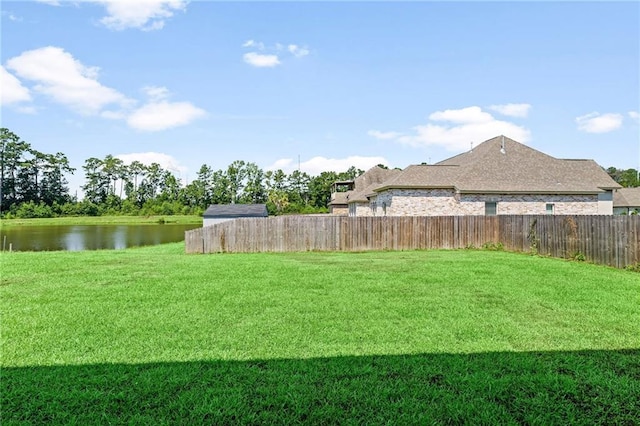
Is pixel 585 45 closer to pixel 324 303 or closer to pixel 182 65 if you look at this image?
pixel 324 303

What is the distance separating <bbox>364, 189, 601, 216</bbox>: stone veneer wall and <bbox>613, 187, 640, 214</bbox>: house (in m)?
18.2

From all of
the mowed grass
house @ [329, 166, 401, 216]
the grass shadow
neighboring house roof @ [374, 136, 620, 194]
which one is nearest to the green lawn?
house @ [329, 166, 401, 216]

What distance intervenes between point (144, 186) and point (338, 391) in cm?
8846

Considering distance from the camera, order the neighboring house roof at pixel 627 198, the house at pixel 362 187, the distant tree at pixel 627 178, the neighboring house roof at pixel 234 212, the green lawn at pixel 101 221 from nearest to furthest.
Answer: the neighboring house roof at pixel 234 212 < the house at pixel 362 187 < the neighboring house roof at pixel 627 198 < the green lawn at pixel 101 221 < the distant tree at pixel 627 178

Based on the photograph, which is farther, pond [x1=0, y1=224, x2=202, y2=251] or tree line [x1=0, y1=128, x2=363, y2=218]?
tree line [x1=0, y1=128, x2=363, y2=218]

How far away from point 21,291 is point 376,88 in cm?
1533

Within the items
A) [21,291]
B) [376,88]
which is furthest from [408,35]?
[21,291]

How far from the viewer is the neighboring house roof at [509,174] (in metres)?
19.0

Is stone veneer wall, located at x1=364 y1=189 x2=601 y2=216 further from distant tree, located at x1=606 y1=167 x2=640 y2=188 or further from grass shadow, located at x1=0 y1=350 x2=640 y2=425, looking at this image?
distant tree, located at x1=606 y1=167 x2=640 y2=188

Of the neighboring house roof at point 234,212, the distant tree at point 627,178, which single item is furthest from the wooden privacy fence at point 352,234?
the distant tree at point 627,178

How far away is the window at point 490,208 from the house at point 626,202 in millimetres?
21751

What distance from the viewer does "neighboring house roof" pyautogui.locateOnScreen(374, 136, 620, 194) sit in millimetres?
18953

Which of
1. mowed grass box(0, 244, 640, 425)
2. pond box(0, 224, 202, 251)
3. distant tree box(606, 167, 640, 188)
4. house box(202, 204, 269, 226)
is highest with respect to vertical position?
distant tree box(606, 167, 640, 188)

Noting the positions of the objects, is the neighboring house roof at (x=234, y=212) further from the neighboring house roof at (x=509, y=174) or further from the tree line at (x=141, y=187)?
the tree line at (x=141, y=187)
